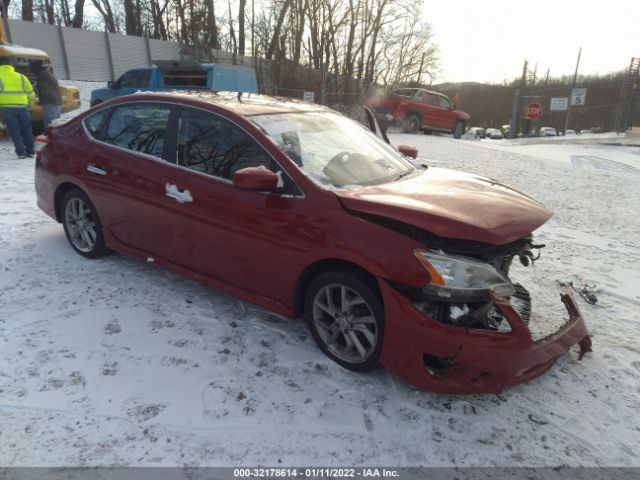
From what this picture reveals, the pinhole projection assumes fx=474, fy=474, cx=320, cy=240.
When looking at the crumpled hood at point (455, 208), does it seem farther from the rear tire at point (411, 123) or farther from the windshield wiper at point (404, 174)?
the rear tire at point (411, 123)

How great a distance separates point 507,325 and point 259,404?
147 centimetres

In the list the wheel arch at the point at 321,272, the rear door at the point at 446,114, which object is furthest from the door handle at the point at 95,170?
the rear door at the point at 446,114

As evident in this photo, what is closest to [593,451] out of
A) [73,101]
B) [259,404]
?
[259,404]

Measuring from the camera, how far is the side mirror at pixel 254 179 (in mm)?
2985

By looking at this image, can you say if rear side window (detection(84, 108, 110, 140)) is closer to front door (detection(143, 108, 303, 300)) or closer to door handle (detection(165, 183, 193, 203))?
front door (detection(143, 108, 303, 300))

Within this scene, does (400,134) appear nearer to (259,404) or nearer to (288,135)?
(288,135)

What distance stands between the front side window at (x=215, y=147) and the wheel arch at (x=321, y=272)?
0.72 m

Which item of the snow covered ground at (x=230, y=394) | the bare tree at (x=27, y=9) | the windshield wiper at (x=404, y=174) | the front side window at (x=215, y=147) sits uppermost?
the bare tree at (x=27, y=9)

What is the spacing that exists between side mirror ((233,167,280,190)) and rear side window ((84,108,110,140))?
2.05 m

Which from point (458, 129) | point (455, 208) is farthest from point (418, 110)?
point (455, 208)

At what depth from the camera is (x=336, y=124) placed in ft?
13.2

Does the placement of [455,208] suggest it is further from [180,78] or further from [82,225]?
[180,78]

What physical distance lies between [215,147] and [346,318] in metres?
1.61

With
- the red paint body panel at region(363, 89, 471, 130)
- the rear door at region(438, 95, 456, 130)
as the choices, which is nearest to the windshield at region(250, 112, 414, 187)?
the red paint body panel at region(363, 89, 471, 130)
